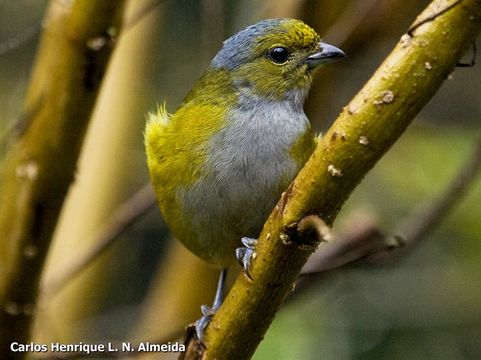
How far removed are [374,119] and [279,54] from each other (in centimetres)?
140

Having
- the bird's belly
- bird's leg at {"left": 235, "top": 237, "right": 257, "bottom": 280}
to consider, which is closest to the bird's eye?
the bird's belly

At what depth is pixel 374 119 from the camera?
5.18 feet

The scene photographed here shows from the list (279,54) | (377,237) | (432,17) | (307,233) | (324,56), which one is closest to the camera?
(432,17)

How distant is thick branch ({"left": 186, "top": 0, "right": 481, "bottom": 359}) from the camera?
60.7 inches

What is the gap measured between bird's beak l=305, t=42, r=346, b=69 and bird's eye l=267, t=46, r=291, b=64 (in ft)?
0.27

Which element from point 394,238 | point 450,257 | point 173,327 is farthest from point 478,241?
point 173,327

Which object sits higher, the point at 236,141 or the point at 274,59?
the point at 274,59

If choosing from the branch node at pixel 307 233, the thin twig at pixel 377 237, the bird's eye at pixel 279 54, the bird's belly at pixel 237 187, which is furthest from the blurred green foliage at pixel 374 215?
the branch node at pixel 307 233

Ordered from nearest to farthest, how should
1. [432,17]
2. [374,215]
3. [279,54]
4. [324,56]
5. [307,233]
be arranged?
[432,17] → [307,233] → [324,56] → [279,54] → [374,215]

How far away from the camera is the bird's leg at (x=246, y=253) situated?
6.24 feet

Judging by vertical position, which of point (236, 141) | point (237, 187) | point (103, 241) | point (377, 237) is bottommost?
point (377, 237)

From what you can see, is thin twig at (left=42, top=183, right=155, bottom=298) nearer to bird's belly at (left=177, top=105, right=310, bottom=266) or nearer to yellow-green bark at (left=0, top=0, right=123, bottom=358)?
yellow-green bark at (left=0, top=0, right=123, bottom=358)

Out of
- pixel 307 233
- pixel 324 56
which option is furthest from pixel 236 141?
pixel 307 233

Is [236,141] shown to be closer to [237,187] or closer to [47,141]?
[237,187]
